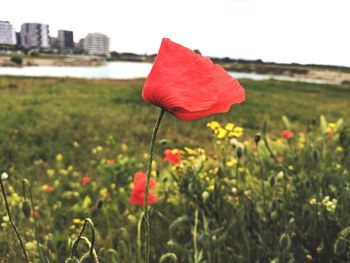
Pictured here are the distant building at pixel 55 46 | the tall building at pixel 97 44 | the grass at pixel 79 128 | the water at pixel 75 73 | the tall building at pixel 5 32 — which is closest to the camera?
the grass at pixel 79 128

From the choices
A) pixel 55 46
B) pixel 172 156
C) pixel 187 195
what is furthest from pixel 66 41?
pixel 187 195

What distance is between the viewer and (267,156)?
3465 millimetres

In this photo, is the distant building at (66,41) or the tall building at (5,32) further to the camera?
the distant building at (66,41)

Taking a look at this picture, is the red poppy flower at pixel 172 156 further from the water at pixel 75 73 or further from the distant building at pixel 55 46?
the distant building at pixel 55 46

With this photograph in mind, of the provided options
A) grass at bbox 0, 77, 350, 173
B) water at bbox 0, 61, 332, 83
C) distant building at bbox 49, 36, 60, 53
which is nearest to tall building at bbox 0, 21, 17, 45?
grass at bbox 0, 77, 350, 173

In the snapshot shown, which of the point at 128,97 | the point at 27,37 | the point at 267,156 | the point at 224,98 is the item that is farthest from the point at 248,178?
the point at 27,37

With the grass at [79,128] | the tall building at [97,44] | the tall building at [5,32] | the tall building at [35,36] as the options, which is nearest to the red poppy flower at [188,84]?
the grass at [79,128]

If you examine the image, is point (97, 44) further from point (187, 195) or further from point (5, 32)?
point (187, 195)

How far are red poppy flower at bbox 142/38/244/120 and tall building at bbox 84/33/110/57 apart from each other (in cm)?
19008

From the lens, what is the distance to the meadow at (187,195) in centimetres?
210

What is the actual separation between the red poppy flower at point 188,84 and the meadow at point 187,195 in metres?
0.49

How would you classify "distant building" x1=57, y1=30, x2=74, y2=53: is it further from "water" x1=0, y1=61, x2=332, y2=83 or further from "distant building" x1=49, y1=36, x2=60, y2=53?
"water" x1=0, y1=61, x2=332, y2=83

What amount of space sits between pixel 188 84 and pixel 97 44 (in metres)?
199

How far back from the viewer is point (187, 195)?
8.38 ft
